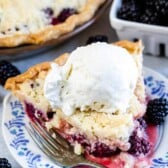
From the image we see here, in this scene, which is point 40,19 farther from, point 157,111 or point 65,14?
point 157,111

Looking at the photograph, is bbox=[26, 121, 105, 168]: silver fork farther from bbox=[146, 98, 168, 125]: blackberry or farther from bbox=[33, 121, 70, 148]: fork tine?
bbox=[146, 98, 168, 125]: blackberry

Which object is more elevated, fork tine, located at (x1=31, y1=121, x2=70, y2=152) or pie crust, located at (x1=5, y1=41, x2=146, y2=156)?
pie crust, located at (x1=5, y1=41, x2=146, y2=156)

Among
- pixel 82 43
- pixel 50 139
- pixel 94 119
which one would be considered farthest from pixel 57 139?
pixel 82 43

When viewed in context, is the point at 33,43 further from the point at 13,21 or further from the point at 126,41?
the point at 126,41

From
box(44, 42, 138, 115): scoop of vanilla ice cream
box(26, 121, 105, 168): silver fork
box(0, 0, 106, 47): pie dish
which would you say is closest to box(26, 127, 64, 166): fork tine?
box(26, 121, 105, 168): silver fork

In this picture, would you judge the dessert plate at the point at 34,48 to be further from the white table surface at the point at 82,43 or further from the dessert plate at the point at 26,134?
the dessert plate at the point at 26,134
